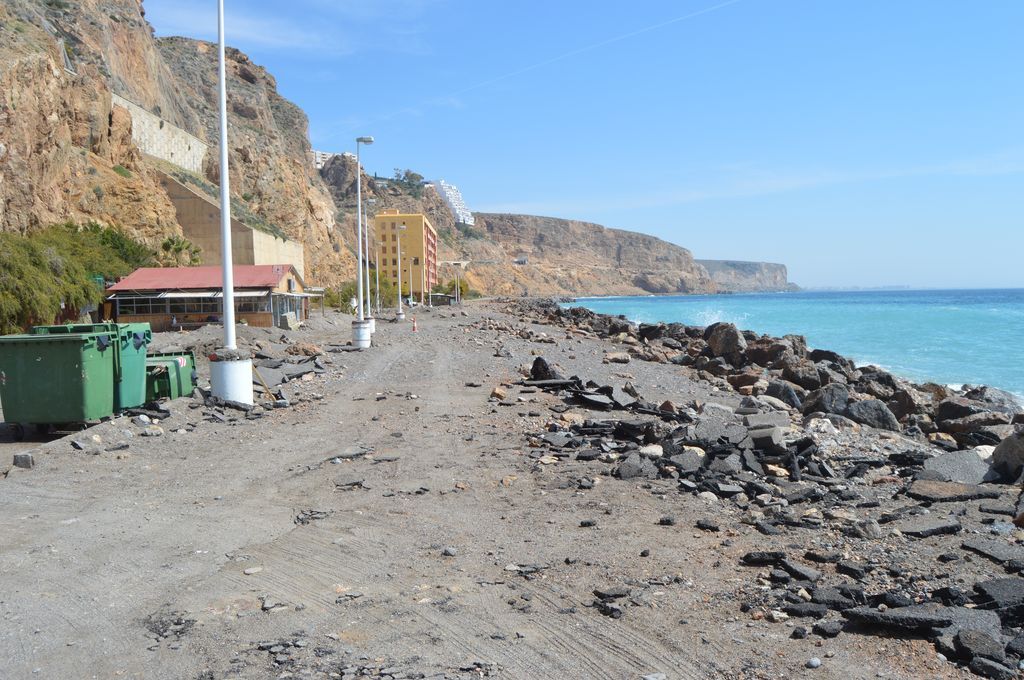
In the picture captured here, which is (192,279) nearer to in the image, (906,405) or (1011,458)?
(906,405)

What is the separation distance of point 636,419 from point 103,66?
57.8m

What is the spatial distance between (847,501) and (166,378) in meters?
9.76

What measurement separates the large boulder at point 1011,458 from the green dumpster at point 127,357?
10671 mm

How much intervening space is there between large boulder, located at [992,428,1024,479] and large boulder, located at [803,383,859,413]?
5.87 m

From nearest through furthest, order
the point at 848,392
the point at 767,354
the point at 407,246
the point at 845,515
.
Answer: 1. the point at 845,515
2. the point at 848,392
3. the point at 767,354
4. the point at 407,246

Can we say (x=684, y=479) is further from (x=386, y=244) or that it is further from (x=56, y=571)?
(x=386, y=244)

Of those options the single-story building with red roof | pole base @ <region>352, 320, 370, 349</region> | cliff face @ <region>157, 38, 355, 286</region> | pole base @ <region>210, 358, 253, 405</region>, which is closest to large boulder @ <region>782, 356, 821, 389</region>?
pole base @ <region>352, 320, 370, 349</region>

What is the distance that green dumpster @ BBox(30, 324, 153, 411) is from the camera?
10719 mm

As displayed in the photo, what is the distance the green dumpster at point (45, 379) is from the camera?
9820mm

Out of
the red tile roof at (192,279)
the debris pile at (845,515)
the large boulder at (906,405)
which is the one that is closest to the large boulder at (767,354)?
the large boulder at (906,405)

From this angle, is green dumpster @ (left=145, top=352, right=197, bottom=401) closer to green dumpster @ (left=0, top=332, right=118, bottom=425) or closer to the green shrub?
green dumpster @ (left=0, top=332, right=118, bottom=425)

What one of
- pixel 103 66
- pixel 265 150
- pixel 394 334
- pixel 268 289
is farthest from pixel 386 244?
pixel 394 334

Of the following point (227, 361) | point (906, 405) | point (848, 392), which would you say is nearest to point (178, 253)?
point (227, 361)

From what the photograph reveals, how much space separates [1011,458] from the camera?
7.91m
